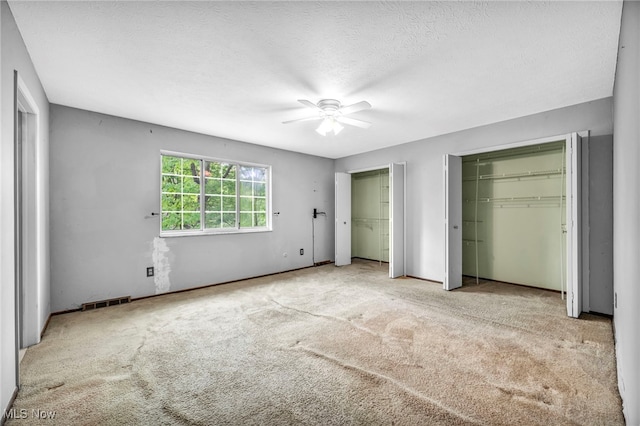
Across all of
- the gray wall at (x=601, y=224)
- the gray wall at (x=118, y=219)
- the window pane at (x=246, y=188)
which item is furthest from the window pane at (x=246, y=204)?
the gray wall at (x=601, y=224)

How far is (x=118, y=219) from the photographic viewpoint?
12.9 feet

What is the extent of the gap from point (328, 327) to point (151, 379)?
163 centimetres

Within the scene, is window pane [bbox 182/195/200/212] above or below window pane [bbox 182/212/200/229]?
above

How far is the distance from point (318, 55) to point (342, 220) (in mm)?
4396

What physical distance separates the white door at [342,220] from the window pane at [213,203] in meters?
2.55

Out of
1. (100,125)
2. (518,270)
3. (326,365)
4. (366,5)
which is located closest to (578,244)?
(518,270)

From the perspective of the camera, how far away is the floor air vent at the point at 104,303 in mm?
3650

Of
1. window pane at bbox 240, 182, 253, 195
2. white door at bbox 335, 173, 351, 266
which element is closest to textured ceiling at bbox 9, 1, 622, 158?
window pane at bbox 240, 182, 253, 195

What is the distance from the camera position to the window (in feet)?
14.8

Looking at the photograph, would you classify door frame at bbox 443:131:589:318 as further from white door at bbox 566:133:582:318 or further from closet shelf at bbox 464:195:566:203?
closet shelf at bbox 464:195:566:203

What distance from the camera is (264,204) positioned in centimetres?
574

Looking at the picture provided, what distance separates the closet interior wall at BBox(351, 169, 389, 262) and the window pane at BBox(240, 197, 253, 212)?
10.2ft

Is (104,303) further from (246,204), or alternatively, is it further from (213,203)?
(246,204)

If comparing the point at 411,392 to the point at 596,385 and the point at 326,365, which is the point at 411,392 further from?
the point at 596,385
